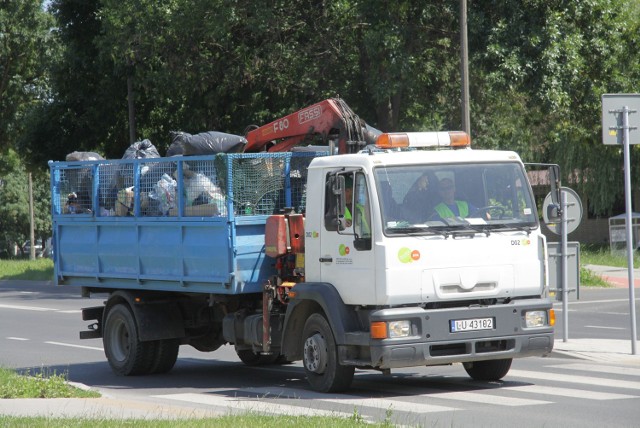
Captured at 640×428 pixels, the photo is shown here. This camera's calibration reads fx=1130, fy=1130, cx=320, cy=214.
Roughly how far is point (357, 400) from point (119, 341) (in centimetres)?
427

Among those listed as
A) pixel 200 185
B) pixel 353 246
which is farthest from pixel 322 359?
pixel 200 185

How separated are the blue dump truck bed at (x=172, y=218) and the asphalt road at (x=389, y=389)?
1.15 meters

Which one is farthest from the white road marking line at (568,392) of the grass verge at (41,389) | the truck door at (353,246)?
the grass verge at (41,389)

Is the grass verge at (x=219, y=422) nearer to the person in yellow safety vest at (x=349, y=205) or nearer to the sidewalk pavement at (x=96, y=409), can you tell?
the sidewalk pavement at (x=96, y=409)

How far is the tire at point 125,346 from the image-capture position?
1344 centimetres

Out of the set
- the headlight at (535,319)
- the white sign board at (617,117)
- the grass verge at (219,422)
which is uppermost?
the white sign board at (617,117)

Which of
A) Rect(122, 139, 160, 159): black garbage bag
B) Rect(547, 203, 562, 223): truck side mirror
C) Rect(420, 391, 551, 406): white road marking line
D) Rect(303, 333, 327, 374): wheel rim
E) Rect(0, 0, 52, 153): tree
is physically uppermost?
Rect(0, 0, 52, 153): tree

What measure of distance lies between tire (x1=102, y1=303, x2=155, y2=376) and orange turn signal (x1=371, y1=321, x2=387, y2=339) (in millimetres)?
3943

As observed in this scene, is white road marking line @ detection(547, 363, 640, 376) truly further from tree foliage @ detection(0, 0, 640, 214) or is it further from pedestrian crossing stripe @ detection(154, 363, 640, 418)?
tree foliage @ detection(0, 0, 640, 214)

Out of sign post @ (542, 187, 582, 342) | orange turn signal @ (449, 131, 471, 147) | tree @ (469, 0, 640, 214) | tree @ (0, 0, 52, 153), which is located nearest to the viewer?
orange turn signal @ (449, 131, 471, 147)

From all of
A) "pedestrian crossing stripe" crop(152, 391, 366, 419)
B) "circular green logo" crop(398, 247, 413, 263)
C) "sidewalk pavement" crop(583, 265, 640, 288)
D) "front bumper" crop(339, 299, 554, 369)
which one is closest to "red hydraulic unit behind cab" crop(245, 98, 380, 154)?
"circular green logo" crop(398, 247, 413, 263)

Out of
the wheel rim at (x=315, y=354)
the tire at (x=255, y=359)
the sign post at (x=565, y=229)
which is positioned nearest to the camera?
the wheel rim at (x=315, y=354)

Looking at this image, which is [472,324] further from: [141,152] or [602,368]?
[141,152]

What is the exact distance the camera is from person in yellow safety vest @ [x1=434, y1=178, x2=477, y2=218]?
427 inches
